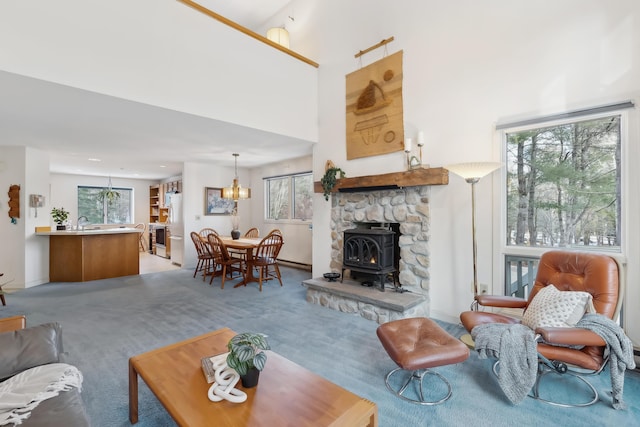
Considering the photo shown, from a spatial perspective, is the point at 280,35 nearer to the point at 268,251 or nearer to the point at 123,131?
the point at 123,131

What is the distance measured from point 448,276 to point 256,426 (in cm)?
271

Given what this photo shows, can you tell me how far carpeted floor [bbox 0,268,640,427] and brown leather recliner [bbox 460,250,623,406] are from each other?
1.12ft

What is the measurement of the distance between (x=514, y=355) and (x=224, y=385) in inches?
67.8

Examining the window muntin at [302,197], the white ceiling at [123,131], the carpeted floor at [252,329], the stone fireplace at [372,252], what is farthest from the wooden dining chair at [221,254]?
the stone fireplace at [372,252]

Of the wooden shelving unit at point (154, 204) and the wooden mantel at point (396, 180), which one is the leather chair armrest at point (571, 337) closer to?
the wooden mantel at point (396, 180)

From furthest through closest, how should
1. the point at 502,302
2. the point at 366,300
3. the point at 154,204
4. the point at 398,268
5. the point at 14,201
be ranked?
Result: the point at 154,204, the point at 14,201, the point at 398,268, the point at 366,300, the point at 502,302

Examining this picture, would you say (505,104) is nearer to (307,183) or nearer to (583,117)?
(583,117)

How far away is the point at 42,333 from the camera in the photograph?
174 cm

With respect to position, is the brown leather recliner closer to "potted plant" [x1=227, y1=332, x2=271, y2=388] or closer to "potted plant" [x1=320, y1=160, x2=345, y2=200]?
"potted plant" [x1=227, y1=332, x2=271, y2=388]

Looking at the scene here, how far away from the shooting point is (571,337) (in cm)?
175

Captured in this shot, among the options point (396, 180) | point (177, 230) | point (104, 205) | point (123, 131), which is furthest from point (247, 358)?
point (104, 205)

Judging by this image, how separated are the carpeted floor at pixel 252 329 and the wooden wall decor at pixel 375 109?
2.12 meters

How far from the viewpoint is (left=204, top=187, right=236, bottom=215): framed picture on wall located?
6.72 meters

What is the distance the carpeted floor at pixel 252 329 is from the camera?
5.98 ft
